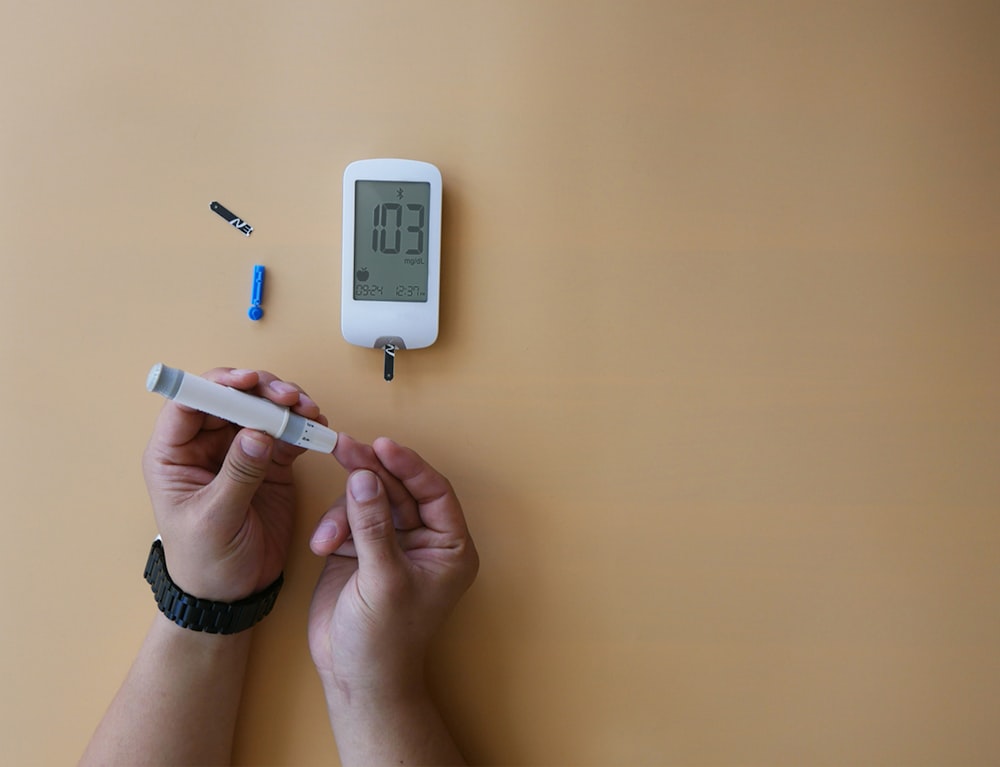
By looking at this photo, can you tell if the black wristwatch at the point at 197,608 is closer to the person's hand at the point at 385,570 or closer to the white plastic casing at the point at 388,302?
the person's hand at the point at 385,570

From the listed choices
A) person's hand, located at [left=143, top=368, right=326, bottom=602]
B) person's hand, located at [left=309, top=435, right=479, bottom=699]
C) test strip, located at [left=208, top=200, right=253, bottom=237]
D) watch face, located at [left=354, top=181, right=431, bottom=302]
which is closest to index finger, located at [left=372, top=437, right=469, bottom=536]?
person's hand, located at [left=309, top=435, right=479, bottom=699]

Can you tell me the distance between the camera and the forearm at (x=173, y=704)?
2.79 ft

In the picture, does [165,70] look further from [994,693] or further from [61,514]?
[994,693]

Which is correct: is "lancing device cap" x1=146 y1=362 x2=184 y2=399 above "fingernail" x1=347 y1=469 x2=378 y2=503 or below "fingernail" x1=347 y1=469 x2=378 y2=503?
above

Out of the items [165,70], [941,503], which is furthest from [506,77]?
[941,503]

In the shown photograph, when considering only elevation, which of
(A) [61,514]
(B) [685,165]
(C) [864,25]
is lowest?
(A) [61,514]

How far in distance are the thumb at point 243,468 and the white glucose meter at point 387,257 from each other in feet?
0.74

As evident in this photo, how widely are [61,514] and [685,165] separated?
3.17 feet

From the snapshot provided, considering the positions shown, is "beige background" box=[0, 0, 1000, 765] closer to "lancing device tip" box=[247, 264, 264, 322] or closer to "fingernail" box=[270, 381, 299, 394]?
"lancing device tip" box=[247, 264, 264, 322]

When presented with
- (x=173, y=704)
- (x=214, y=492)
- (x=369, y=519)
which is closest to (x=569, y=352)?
(x=369, y=519)

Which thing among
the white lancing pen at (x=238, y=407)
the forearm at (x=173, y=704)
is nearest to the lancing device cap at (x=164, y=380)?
the white lancing pen at (x=238, y=407)

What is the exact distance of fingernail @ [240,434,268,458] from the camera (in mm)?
766

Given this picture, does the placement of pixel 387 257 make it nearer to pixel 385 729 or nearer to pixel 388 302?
pixel 388 302

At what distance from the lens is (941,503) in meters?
0.99
